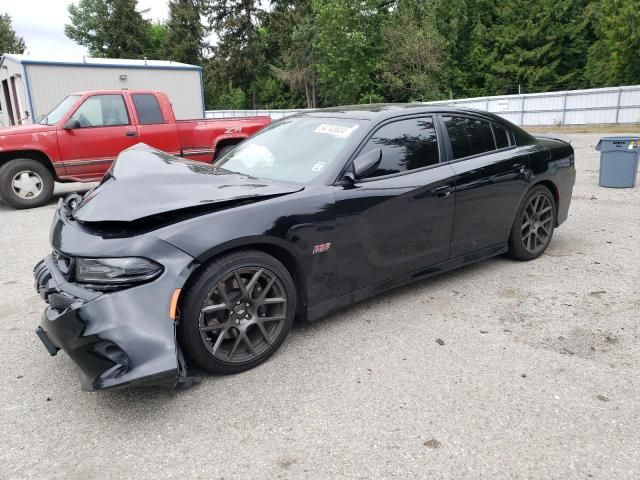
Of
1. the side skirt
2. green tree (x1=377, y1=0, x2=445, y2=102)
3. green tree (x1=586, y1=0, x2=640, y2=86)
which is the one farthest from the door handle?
green tree (x1=377, y1=0, x2=445, y2=102)

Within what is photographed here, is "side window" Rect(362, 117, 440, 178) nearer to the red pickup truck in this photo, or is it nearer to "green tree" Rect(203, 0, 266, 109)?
the red pickup truck

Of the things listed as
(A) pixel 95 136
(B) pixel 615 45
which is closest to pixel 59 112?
(A) pixel 95 136

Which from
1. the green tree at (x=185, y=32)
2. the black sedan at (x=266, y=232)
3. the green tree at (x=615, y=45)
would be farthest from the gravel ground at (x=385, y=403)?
the green tree at (x=185, y=32)

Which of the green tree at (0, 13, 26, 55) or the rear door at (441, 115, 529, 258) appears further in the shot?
the green tree at (0, 13, 26, 55)

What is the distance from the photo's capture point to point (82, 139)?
845 centimetres

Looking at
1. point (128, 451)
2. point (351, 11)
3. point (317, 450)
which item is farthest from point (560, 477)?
point (351, 11)

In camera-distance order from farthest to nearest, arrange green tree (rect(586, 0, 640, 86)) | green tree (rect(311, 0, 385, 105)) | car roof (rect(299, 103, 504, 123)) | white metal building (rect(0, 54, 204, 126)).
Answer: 1. green tree (rect(311, 0, 385, 105))
2. green tree (rect(586, 0, 640, 86))
3. white metal building (rect(0, 54, 204, 126))
4. car roof (rect(299, 103, 504, 123))

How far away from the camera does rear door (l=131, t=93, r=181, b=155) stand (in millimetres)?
9039

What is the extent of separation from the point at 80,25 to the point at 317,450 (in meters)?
74.1

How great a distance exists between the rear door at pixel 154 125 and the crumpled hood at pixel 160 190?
5746mm

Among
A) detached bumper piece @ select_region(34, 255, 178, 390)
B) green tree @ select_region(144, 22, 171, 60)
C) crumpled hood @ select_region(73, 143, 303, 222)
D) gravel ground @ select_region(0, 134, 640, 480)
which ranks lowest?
gravel ground @ select_region(0, 134, 640, 480)

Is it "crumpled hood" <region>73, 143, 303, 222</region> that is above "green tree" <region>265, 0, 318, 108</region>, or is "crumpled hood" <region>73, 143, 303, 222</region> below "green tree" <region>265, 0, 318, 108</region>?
below

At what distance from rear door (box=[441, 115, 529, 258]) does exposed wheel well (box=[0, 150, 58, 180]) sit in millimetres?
7012

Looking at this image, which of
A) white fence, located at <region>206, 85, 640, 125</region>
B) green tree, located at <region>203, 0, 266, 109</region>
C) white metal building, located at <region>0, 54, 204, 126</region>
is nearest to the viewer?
white metal building, located at <region>0, 54, 204, 126</region>
